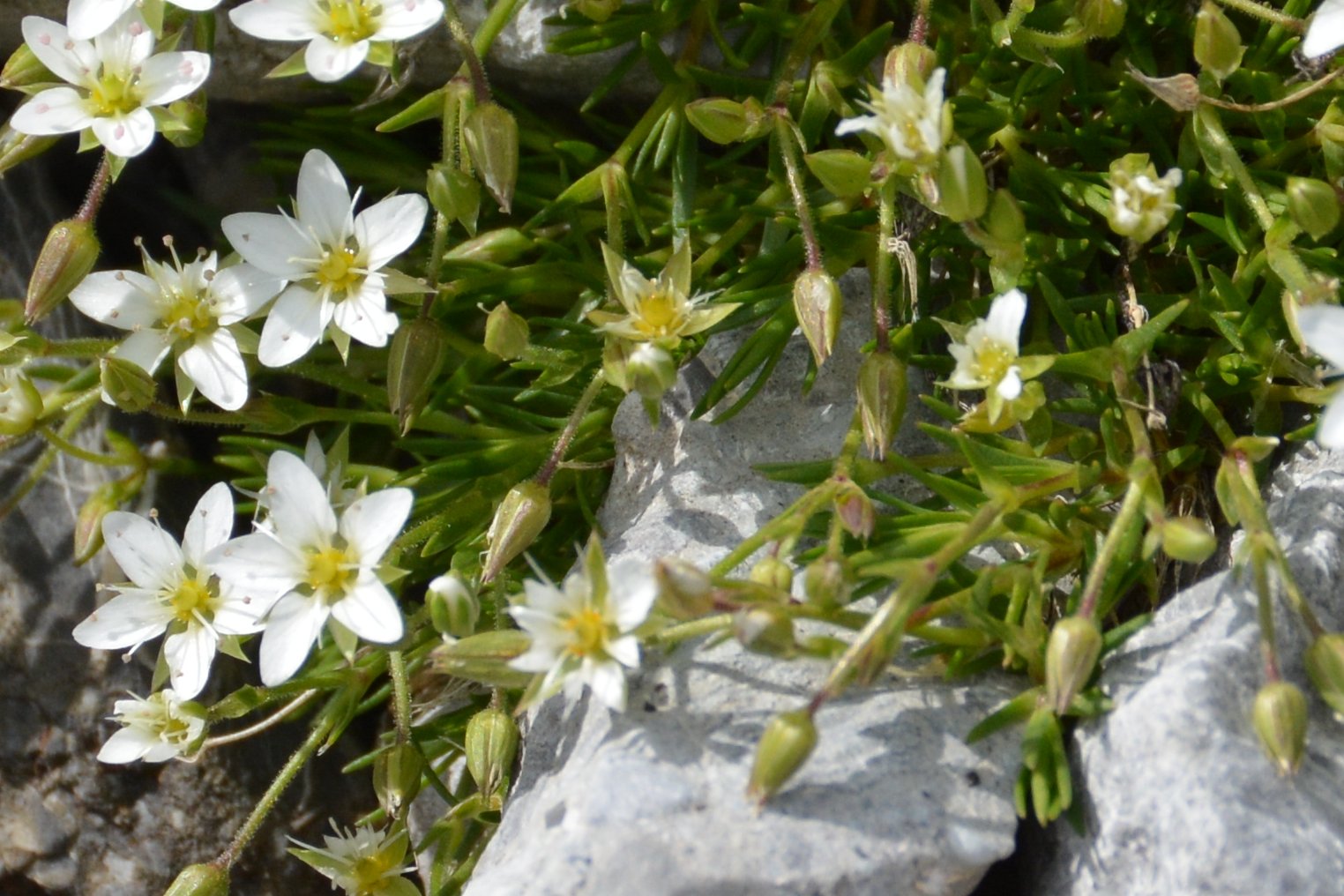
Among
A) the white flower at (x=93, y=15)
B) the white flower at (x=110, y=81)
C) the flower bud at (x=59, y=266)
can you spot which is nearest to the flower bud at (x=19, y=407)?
the flower bud at (x=59, y=266)

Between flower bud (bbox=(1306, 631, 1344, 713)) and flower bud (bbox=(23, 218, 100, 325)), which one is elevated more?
flower bud (bbox=(23, 218, 100, 325))

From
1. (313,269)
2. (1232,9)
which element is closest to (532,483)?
(313,269)

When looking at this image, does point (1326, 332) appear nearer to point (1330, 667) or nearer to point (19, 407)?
point (1330, 667)

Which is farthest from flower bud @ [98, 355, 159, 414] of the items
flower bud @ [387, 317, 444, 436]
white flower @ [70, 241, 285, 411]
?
flower bud @ [387, 317, 444, 436]

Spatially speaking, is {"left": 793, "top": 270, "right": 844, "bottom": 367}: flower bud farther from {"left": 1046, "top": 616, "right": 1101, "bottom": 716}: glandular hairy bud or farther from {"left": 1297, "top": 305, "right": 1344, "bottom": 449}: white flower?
{"left": 1297, "top": 305, "right": 1344, "bottom": 449}: white flower

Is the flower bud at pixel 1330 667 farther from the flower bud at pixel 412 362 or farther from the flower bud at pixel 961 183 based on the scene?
the flower bud at pixel 412 362

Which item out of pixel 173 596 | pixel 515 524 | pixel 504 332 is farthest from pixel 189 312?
pixel 515 524

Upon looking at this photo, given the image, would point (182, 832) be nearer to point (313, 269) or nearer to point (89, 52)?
point (313, 269)
